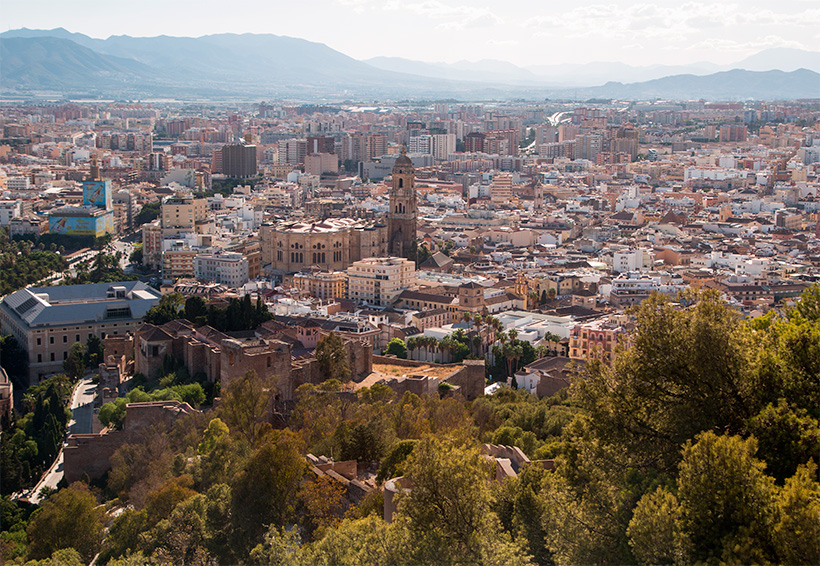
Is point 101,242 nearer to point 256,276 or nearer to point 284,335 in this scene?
point 256,276

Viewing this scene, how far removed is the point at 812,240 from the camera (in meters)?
34.2

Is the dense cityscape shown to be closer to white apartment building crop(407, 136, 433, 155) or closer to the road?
the road

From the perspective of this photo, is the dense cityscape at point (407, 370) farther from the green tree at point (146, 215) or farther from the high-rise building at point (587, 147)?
the high-rise building at point (587, 147)

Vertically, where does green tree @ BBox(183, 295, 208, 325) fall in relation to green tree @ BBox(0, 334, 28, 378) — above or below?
above

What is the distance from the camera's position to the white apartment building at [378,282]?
24.0m

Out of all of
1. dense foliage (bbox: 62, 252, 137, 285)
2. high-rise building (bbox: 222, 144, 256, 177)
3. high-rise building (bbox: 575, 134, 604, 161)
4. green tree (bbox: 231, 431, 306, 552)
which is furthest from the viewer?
high-rise building (bbox: 575, 134, 604, 161)

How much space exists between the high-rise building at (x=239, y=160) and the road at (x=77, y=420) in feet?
114

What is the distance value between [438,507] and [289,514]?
2.32 m

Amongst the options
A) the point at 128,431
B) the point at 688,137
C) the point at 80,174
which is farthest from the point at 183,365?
the point at 688,137

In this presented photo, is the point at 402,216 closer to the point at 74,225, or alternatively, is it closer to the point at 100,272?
the point at 100,272

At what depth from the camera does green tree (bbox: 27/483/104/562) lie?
9781 millimetres

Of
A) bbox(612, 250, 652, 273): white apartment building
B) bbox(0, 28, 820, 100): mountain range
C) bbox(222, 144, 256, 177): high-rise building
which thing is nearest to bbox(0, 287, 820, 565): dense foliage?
bbox(612, 250, 652, 273): white apartment building

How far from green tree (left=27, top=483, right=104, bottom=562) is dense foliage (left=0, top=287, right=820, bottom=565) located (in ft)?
0.07

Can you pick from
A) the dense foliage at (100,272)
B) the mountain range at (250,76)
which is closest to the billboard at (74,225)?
the dense foliage at (100,272)
